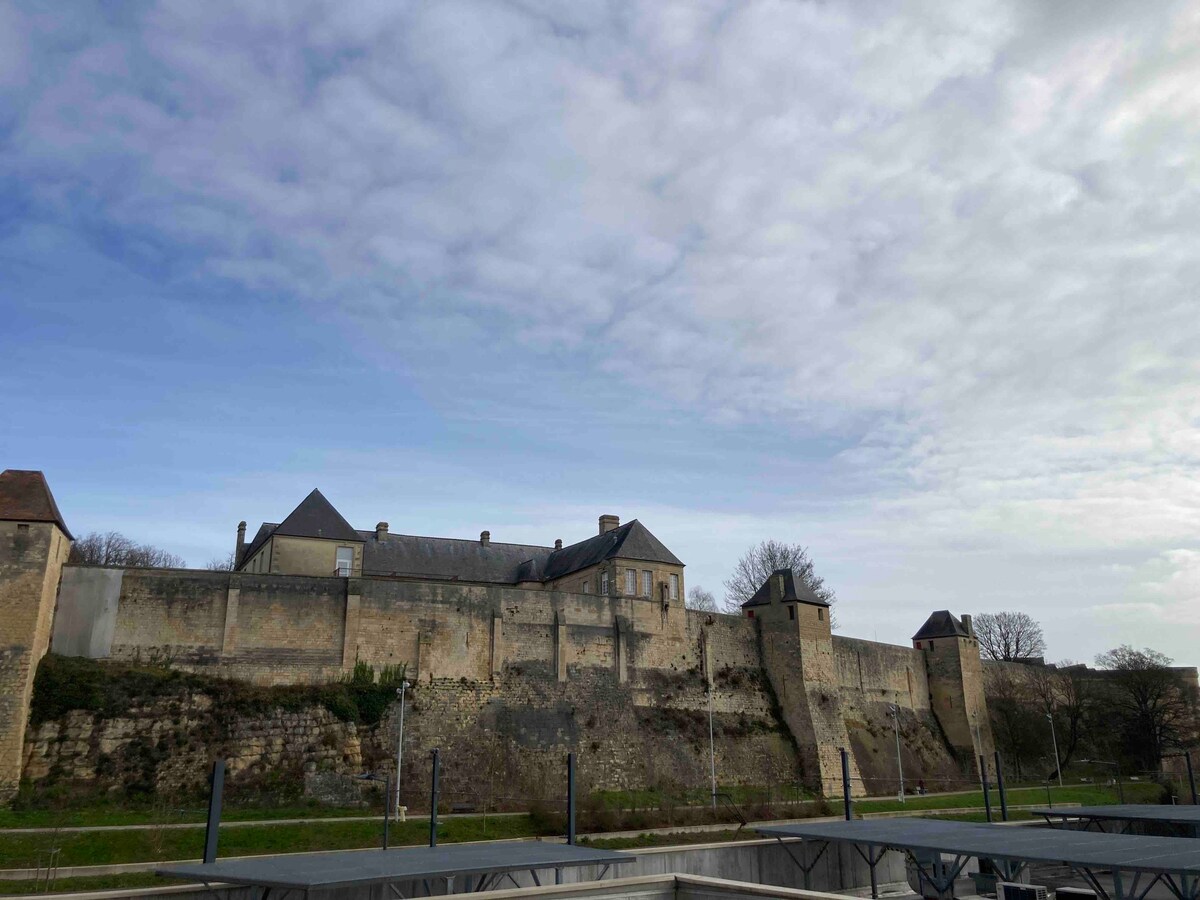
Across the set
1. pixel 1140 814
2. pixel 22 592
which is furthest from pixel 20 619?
pixel 1140 814

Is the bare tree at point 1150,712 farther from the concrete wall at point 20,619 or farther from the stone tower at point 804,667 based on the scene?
the concrete wall at point 20,619

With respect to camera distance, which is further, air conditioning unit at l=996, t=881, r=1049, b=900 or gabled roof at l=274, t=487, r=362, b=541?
gabled roof at l=274, t=487, r=362, b=541

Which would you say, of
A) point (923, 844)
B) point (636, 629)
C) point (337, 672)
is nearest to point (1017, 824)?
point (923, 844)

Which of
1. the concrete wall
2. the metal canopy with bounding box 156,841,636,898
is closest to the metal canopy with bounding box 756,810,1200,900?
the metal canopy with bounding box 156,841,636,898

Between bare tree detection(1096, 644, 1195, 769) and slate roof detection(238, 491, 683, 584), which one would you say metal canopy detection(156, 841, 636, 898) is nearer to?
slate roof detection(238, 491, 683, 584)

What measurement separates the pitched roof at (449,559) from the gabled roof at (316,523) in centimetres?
595

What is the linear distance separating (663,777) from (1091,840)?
20.3 m

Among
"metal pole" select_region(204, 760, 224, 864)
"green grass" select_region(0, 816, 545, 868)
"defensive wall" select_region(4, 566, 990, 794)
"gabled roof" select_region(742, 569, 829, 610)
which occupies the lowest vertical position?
"green grass" select_region(0, 816, 545, 868)

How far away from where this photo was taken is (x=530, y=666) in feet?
109

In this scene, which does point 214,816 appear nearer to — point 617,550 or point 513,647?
point 513,647

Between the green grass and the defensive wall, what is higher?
the defensive wall

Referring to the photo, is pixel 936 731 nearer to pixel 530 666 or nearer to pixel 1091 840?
pixel 530 666

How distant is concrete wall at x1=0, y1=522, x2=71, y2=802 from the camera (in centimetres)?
2309

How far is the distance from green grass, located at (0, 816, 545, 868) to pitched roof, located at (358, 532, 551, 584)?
18.4 metres
